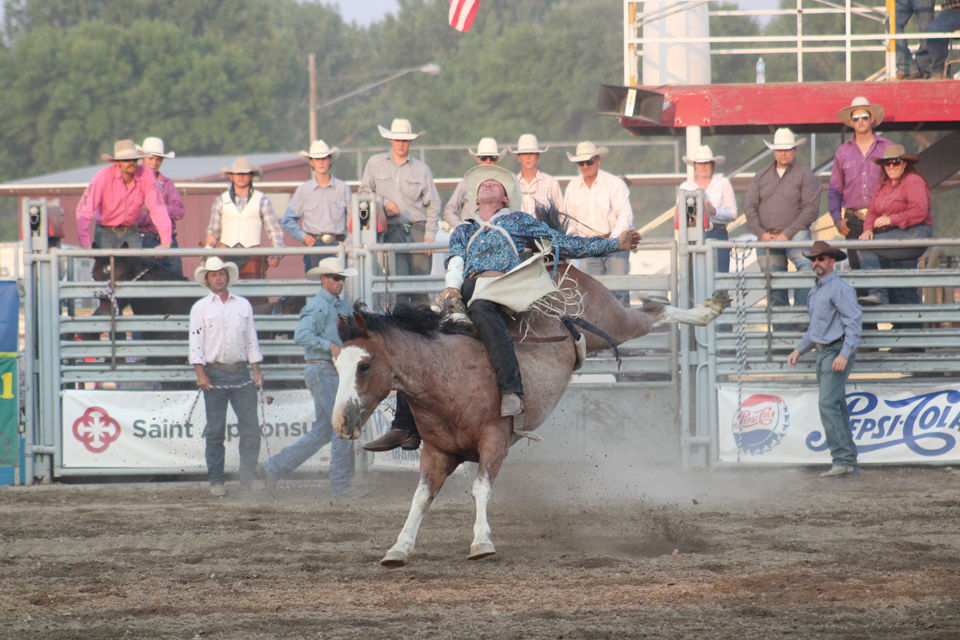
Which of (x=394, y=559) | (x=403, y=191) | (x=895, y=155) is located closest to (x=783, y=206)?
(x=895, y=155)

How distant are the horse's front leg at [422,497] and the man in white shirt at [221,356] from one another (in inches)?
131

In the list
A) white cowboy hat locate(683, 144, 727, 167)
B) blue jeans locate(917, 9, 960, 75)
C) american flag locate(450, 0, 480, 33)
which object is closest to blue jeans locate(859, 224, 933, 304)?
white cowboy hat locate(683, 144, 727, 167)

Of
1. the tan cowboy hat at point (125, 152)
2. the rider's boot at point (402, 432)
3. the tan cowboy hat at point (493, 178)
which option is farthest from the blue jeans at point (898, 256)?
the tan cowboy hat at point (125, 152)

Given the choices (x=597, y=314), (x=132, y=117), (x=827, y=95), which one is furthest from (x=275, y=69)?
(x=597, y=314)

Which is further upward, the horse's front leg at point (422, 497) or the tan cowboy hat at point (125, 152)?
the tan cowboy hat at point (125, 152)

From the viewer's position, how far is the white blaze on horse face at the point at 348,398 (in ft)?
19.9

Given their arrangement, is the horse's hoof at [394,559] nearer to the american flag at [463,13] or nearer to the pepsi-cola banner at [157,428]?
the pepsi-cola banner at [157,428]

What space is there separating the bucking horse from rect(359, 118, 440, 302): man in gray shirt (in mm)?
3725

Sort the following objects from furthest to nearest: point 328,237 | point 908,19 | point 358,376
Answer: point 908,19, point 328,237, point 358,376

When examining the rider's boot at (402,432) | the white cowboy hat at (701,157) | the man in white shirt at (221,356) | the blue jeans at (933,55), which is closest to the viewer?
the rider's boot at (402,432)

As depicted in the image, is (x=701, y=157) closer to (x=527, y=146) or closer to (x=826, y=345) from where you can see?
(x=527, y=146)

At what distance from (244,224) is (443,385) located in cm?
503

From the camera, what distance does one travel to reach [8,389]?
10320 mm

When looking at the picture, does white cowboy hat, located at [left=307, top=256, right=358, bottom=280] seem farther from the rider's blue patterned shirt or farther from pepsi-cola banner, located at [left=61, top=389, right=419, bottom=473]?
the rider's blue patterned shirt
